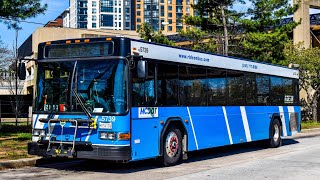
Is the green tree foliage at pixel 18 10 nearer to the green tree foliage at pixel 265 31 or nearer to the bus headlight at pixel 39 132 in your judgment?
the bus headlight at pixel 39 132

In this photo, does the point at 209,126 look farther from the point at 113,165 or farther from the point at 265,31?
the point at 265,31

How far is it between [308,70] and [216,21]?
8.21 m

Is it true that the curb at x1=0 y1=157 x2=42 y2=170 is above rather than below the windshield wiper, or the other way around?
below

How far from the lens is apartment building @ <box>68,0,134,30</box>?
6737 inches

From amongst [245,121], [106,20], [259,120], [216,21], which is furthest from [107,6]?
[245,121]

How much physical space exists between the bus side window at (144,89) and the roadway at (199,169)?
5.37 feet

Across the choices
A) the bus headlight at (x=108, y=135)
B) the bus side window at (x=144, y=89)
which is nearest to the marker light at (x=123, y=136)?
the bus headlight at (x=108, y=135)

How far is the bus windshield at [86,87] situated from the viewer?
10.3 meters

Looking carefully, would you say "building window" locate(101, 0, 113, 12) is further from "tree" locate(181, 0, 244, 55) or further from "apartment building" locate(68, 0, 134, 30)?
"tree" locate(181, 0, 244, 55)

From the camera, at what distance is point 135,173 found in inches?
427

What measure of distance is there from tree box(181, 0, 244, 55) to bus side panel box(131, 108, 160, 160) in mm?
17677

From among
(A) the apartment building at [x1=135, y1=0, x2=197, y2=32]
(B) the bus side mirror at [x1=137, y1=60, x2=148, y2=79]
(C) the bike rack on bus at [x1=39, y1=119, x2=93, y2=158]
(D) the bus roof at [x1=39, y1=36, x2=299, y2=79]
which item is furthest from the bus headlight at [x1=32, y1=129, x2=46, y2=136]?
(A) the apartment building at [x1=135, y1=0, x2=197, y2=32]

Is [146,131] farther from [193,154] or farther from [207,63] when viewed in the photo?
[193,154]

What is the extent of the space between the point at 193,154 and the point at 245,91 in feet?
8.86
